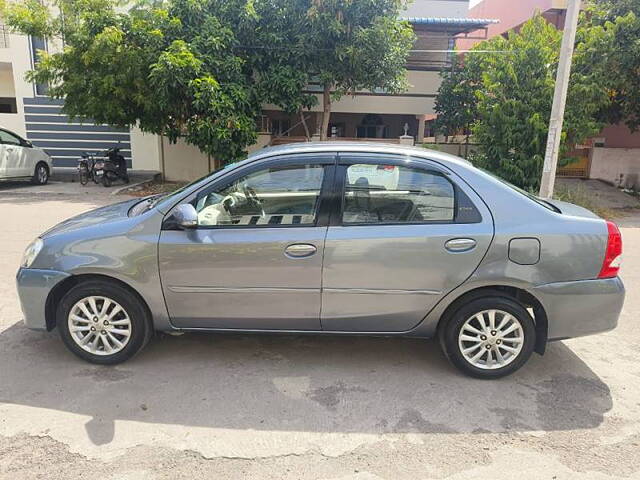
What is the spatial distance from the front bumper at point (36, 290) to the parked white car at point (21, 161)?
1153 cm

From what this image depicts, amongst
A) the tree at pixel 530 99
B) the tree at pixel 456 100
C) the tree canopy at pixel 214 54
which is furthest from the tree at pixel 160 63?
the tree at pixel 456 100

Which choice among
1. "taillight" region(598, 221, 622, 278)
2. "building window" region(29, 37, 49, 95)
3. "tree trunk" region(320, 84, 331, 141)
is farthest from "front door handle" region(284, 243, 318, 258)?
"building window" region(29, 37, 49, 95)

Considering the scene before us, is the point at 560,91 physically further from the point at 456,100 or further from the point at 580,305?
the point at 456,100

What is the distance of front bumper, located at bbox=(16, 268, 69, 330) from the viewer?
136 inches

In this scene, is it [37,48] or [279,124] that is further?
[279,124]

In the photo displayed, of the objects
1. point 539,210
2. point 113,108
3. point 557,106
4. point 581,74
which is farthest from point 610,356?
point 113,108

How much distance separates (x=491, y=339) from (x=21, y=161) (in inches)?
566

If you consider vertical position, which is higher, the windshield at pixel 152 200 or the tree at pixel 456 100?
the tree at pixel 456 100

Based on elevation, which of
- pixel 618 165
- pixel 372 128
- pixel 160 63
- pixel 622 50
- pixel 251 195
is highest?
pixel 622 50

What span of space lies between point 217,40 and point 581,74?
8817 millimetres

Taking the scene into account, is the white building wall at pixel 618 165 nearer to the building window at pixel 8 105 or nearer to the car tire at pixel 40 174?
the car tire at pixel 40 174

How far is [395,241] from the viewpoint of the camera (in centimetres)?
332

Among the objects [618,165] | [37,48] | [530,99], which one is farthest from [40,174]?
[618,165]

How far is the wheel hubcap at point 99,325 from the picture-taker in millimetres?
3510
